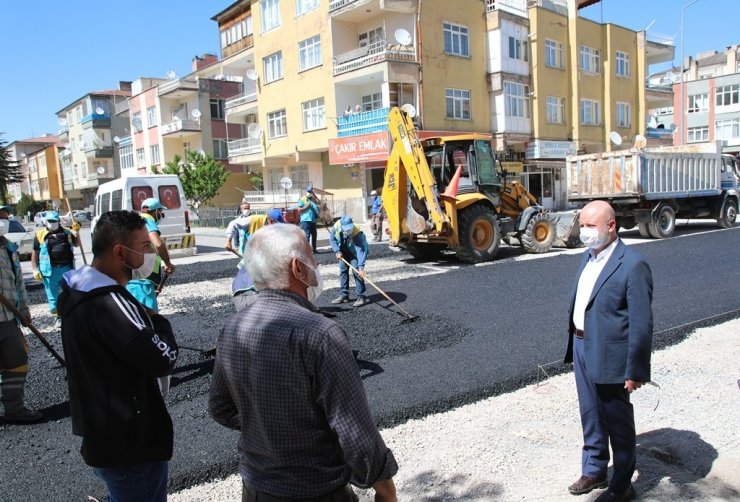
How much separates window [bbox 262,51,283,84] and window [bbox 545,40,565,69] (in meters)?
14.3

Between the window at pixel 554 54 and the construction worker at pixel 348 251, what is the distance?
25326 millimetres

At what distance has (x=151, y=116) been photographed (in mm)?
41250

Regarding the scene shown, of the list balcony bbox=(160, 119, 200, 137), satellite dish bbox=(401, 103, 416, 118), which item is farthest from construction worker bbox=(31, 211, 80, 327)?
balcony bbox=(160, 119, 200, 137)

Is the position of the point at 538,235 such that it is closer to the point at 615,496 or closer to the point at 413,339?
the point at 413,339

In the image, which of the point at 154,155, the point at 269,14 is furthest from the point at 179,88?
the point at 269,14

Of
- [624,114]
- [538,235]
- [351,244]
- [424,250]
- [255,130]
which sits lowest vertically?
[424,250]

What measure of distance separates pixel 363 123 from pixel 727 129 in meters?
43.0

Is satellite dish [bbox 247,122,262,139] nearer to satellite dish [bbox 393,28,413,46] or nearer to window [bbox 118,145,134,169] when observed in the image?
satellite dish [bbox 393,28,413,46]

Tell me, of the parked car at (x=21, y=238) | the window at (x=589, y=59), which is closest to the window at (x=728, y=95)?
the window at (x=589, y=59)

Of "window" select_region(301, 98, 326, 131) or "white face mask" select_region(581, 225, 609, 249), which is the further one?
"window" select_region(301, 98, 326, 131)

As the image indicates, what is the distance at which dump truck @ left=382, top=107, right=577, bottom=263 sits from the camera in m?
11.0

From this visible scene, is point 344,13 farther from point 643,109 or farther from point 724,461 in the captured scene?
point 724,461

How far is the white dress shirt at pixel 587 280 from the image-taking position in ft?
10.1

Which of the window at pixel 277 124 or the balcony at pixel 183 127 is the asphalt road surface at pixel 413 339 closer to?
the window at pixel 277 124
